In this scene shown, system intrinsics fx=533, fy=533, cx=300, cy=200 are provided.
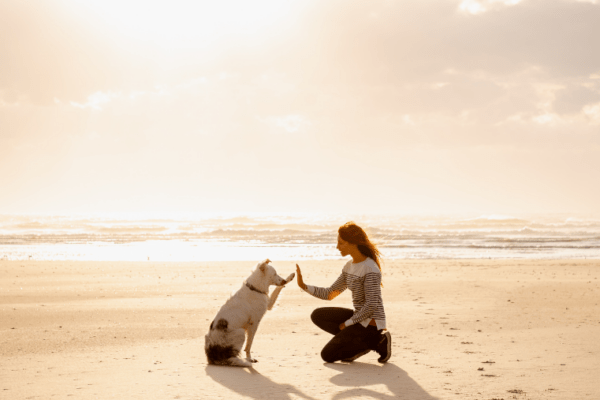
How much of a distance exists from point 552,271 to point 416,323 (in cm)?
954

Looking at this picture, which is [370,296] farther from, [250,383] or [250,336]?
[250,383]

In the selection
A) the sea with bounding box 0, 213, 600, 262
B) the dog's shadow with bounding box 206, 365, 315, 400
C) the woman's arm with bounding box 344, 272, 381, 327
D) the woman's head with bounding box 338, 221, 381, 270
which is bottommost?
the sea with bounding box 0, 213, 600, 262

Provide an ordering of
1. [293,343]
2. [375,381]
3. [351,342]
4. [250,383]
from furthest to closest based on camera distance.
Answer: [293,343], [351,342], [375,381], [250,383]

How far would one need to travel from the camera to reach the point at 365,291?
5996 mm

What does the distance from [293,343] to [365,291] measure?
173cm

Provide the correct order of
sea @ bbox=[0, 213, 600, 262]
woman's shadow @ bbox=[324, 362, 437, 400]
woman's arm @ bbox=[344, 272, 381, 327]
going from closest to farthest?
woman's shadow @ bbox=[324, 362, 437, 400]
woman's arm @ bbox=[344, 272, 381, 327]
sea @ bbox=[0, 213, 600, 262]

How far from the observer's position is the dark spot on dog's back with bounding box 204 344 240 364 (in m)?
5.84

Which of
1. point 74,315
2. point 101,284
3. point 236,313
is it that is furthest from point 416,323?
point 101,284

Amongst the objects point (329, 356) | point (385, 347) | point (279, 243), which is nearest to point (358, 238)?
point (385, 347)

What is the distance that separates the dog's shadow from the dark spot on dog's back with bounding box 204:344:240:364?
0.31 ft

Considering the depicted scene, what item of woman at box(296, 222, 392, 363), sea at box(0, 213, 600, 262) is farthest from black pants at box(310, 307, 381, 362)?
sea at box(0, 213, 600, 262)

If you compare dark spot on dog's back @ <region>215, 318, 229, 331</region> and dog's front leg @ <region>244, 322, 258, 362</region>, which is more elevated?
dark spot on dog's back @ <region>215, 318, 229, 331</region>

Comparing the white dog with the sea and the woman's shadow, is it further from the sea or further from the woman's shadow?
the sea

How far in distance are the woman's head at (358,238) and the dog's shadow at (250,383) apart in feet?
5.61
